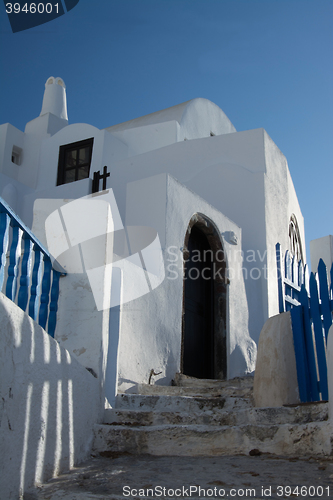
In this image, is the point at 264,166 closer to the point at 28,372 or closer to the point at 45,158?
the point at 45,158

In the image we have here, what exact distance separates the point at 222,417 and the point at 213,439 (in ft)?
1.22

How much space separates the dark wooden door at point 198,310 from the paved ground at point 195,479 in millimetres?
3325

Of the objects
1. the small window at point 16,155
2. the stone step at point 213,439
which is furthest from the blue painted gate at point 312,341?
the small window at point 16,155

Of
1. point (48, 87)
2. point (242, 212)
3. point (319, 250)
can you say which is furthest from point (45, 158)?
point (319, 250)

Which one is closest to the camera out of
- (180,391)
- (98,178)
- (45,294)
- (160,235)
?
(45,294)

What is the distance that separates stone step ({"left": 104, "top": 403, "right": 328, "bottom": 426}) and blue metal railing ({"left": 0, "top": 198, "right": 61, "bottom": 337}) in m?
0.80

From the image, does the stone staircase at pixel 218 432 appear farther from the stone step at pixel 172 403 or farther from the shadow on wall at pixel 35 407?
the shadow on wall at pixel 35 407

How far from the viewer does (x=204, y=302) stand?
6.66 meters

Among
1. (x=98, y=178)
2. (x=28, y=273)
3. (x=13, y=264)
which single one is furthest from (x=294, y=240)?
(x=13, y=264)

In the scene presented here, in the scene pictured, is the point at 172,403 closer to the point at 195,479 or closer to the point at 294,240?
the point at 195,479

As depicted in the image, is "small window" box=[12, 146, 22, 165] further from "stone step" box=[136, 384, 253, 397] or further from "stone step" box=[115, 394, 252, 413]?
"stone step" box=[115, 394, 252, 413]

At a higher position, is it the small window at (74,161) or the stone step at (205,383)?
the small window at (74,161)

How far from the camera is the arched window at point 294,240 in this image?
9.84m

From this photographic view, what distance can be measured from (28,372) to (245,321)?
197 inches
